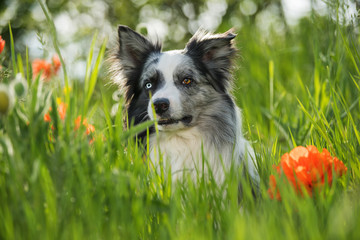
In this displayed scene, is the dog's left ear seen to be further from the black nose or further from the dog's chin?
the black nose

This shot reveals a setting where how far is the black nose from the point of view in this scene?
9.71 feet

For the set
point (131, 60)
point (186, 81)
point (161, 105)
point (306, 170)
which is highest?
point (131, 60)

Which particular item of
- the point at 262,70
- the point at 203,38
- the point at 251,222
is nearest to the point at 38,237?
the point at 251,222

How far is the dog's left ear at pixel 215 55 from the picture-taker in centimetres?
352

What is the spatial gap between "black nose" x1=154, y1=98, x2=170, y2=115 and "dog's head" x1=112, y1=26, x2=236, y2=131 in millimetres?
45

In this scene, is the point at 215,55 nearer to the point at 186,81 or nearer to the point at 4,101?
the point at 186,81

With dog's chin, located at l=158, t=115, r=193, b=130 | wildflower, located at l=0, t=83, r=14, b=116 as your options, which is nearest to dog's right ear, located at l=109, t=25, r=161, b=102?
dog's chin, located at l=158, t=115, r=193, b=130

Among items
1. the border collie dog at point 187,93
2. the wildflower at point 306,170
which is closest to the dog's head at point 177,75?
the border collie dog at point 187,93

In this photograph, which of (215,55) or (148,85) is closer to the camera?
(148,85)

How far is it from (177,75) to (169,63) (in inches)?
4.9

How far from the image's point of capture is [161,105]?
9.75 ft

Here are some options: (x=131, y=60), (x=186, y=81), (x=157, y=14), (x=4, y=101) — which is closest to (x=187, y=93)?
(x=186, y=81)

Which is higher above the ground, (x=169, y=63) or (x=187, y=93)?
(x=169, y=63)

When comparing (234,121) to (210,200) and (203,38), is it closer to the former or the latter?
(203,38)
